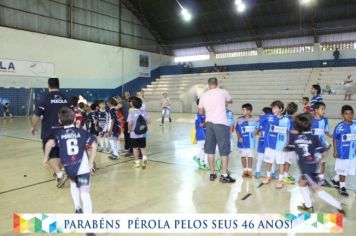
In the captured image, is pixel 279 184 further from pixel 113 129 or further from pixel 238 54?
pixel 238 54

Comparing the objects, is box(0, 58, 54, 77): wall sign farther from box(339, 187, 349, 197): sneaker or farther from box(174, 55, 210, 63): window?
box(339, 187, 349, 197): sneaker

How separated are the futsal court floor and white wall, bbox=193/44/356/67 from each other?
2076 centimetres

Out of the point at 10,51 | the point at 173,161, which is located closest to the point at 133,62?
the point at 10,51

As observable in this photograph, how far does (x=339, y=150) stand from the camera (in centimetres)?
486

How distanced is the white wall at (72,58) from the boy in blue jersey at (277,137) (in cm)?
1997

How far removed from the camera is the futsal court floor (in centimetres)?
418

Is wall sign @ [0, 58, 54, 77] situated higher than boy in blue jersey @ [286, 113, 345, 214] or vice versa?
wall sign @ [0, 58, 54, 77]

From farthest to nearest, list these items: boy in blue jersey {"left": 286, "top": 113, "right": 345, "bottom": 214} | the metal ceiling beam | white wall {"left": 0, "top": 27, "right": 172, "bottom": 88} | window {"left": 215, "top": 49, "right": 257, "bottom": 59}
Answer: window {"left": 215, "top": 49, "right": 257, "bottom": 59} < the metal ceiling beam < white wall {"left": 0, "top": 27, "right": 172, "bottom": 88} < boy in blue jersey {"left": 286, "top": 113, "right": 345, "bottom": 214}

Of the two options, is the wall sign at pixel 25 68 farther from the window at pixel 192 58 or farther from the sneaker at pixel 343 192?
the sneaker at pixel 343 192

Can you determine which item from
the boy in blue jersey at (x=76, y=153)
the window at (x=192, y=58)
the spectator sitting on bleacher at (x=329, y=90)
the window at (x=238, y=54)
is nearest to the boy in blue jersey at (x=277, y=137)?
the boy in blue jersey at (x=76, y=153)

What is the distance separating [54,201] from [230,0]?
24.6 m

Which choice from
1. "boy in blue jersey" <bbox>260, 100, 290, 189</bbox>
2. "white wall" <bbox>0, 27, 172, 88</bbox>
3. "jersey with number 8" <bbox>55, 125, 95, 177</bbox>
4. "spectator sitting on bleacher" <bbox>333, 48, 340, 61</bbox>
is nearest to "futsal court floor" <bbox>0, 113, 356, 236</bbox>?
"boy in blue jersey" <bbox>260, 100, 290, 189</bbox>

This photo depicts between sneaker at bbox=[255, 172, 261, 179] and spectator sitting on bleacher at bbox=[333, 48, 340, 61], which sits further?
spectator sitting on bleacher at bbox=[333, 48, 340, 61]

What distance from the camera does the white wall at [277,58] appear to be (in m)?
25.2
